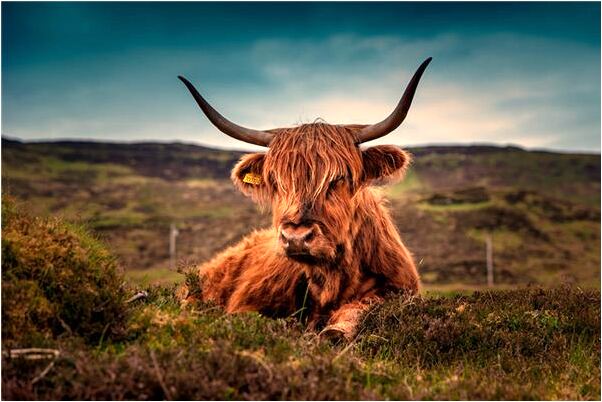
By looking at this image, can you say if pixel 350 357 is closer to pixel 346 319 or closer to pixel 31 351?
pixel 31 351

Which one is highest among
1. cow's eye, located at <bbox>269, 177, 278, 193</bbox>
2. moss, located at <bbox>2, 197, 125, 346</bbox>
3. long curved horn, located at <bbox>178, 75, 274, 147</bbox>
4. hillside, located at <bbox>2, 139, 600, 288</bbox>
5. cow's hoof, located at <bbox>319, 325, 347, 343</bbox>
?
long curved horn, located at <bbox>178, 75, 274, 147</bbox>

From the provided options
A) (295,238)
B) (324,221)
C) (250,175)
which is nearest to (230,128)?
(250,175)

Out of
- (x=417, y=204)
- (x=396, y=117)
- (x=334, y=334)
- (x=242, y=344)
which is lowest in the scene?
→ (x=417, y=204)

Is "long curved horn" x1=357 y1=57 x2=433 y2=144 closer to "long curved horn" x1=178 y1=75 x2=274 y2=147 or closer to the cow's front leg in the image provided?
"long curved horn" x1=178 y1=75 x2=274 y2=147

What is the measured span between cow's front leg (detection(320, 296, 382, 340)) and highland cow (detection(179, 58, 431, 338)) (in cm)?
1

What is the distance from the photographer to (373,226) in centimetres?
689

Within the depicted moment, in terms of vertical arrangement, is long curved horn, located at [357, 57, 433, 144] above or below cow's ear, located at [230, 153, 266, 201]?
above

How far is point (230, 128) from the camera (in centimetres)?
642

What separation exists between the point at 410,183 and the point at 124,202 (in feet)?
140

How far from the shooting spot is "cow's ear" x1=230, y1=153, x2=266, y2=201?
22.7ft

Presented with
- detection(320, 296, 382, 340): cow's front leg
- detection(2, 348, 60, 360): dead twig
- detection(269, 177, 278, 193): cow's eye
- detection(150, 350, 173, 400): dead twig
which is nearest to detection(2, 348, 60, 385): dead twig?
detection(2, 348, 60, 360): dead twig

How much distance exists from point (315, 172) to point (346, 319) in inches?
53.1

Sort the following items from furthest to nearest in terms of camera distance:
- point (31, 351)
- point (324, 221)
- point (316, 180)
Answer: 1. point (316, 180)
2. point (324, 221)
3. point (31, 351)

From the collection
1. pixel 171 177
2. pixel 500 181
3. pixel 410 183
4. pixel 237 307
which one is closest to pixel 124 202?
pixel 171 177
